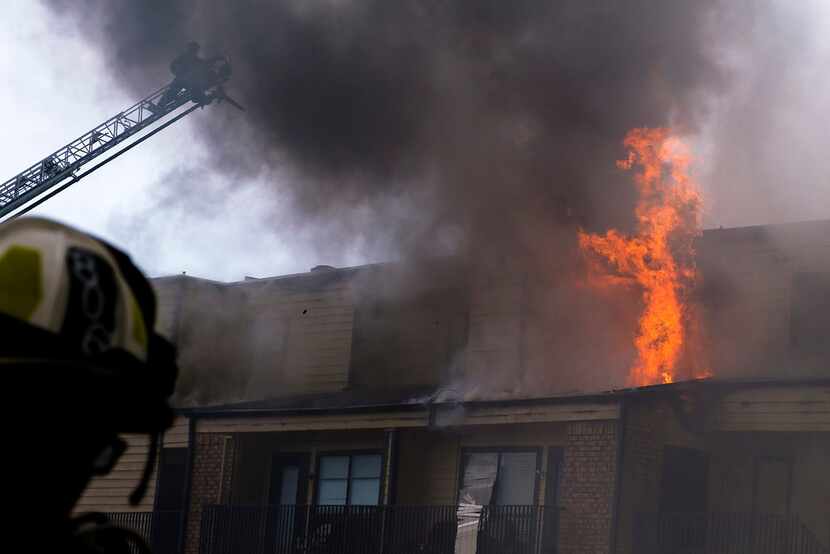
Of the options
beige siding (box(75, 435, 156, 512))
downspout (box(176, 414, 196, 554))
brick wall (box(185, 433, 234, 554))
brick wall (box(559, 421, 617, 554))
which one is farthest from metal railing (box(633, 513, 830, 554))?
beige siding (box(75, 435, 156, 512))

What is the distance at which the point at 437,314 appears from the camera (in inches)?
1055

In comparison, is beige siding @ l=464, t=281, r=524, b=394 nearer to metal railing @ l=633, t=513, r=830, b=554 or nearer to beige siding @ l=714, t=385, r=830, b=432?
beige siding @ l=714, t=385, r=830, b=432

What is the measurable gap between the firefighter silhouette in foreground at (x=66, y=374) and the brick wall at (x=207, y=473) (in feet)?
74.1

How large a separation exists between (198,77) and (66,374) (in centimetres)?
2827

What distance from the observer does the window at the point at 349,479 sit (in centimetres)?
2328

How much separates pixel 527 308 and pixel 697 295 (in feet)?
11.8

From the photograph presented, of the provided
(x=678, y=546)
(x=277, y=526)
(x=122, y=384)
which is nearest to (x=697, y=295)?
(x=678, y=546)

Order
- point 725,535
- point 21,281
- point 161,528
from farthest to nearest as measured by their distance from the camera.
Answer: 1. point 161,528
2. point 725,535
3. point 21,281

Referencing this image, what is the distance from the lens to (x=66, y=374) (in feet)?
4.38

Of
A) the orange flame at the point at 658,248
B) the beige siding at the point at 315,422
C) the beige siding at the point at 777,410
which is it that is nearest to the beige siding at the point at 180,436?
the beige siding at the point at 315,422

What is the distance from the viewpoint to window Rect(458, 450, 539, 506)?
21.1 meters

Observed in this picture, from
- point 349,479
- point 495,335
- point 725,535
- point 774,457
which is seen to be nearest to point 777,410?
point 774,457

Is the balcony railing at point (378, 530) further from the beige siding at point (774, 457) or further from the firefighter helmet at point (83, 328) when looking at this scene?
the firefighter helmet at point (83, 328)

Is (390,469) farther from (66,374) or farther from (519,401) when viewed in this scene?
(66,374)
